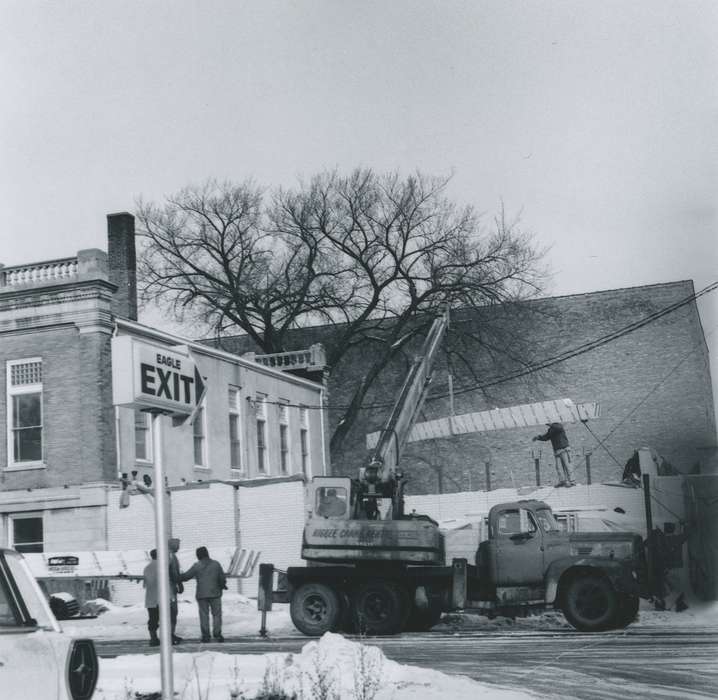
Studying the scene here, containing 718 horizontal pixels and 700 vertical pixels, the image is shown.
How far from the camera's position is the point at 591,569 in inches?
722

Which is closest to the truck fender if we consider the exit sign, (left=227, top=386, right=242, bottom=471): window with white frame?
the exit sign

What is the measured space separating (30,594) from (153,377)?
180 centimetres

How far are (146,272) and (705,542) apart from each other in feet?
101

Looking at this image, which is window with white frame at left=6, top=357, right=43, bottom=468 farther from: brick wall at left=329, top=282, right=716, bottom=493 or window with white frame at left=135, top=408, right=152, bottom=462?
brick wall at left=329, top=282, right=716, bottom=493

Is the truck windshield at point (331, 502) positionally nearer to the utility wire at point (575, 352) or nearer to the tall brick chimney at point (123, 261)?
the tall brick chimney at point (123, 261)

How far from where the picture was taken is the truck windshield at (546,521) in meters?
19.4

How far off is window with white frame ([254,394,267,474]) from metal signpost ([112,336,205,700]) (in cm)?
2879

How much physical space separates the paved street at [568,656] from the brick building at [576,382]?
23.7 metres

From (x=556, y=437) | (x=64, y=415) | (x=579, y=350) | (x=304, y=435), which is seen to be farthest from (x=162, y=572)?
(x=579, y=350)

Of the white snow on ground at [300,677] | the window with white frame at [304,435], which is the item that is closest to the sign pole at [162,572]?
the white snow on ground at [300,677]

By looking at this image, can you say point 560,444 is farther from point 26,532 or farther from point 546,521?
point 26,532

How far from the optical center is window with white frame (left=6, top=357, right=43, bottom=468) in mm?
27672

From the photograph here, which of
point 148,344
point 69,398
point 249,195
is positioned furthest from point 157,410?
point 249,195

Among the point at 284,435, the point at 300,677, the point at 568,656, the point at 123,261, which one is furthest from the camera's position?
the point at 284,435
